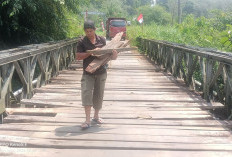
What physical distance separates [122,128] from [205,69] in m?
4.20

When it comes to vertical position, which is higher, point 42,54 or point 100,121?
point 42,54

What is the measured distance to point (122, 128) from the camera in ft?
13.1

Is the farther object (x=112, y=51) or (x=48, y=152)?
(x=112, y=51)

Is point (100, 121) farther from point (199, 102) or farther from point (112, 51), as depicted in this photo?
point (199, 102)

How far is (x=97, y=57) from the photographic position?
154 inches

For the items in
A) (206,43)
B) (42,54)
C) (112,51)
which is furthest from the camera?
(206,43)

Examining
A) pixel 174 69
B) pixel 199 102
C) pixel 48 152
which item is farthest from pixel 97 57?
pixel 174 69

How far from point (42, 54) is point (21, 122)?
9.22 ft

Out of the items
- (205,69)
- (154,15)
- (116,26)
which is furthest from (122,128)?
(154,15)

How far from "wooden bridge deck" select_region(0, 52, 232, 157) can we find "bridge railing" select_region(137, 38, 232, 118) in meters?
0.34

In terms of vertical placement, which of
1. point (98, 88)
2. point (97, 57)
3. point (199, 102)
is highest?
point (97, 57)

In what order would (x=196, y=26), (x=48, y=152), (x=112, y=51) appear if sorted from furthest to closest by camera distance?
(x=196, y=26) → (x=112, y=51) → (x=48, y=152)

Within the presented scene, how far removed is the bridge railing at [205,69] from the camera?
4.85 meters

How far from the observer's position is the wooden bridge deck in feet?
10.8
